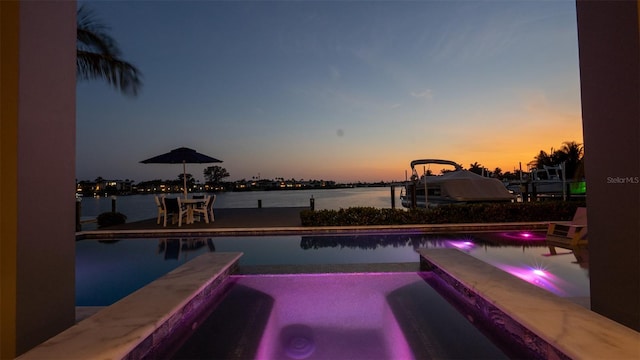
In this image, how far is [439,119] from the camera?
60.3ft

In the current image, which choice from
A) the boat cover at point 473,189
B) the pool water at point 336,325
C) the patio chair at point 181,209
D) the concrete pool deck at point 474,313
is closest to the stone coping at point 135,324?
the concrete pool deck at point 474,313

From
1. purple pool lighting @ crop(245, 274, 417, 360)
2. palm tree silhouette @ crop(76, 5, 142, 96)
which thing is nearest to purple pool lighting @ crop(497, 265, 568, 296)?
purple pool lighting @ crop(245, 274, 417, 360)

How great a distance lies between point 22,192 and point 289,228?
22.1 ft

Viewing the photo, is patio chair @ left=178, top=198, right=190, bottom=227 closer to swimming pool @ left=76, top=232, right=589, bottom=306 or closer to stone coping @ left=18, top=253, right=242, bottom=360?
swimming pool @ left=76, top=232, right=589, bottom=306

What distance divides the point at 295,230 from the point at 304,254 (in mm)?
2167

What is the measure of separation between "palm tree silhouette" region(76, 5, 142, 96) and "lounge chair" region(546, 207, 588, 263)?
10186 mm

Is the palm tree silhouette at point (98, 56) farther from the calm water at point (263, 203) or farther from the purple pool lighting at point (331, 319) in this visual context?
the calm water at point (263, 203)

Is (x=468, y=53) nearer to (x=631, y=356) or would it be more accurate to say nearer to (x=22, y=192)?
(x=631, y=356)

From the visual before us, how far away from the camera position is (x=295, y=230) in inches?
330

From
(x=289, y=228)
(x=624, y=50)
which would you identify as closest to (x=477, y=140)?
(x=289, y=228)

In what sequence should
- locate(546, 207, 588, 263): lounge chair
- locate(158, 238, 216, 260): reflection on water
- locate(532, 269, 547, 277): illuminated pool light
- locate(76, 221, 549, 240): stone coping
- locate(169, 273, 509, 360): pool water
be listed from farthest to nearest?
1. locate(76, 221, 549, 240): stone coping
2. locate(158, 238, 216, 260): reflection on water
3. locate(546, 207, 588, 263): lounge chair
4. locate(532, 269, 547, 277): illuminated pool light
5. locate(169, 273, 509, 360): pool water

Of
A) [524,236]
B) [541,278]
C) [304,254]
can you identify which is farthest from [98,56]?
[524,236]

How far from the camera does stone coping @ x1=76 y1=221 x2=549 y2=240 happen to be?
27.4ft

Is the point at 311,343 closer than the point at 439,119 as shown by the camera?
Yes
